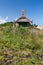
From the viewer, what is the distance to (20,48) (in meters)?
9.46

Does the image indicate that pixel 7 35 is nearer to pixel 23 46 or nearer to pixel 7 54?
pixel 23 46

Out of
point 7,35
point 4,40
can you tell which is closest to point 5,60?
point 4,40

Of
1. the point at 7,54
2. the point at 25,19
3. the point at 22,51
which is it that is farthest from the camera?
the point at 25,19

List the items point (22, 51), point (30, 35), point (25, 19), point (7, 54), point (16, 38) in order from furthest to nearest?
point (25, 19), point (30, 35), point (16, 38), point (22, 51), point (7, 54)

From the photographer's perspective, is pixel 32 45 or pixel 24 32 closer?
pixel 32 45

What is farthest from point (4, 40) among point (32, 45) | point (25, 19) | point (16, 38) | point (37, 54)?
point (25, 19)

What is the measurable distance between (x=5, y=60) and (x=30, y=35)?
14.2ft

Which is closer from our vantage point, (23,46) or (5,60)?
(5,60)

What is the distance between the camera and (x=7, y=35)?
11555 millimetres

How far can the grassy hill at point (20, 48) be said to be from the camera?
7832 mm

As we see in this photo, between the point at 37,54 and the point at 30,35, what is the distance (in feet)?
9.97

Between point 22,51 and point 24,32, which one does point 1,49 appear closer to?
point 22,51

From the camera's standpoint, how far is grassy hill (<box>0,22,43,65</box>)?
7.83 metres

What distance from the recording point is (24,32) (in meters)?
12.2
